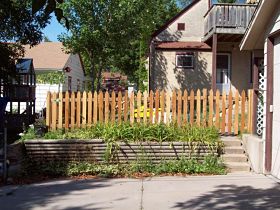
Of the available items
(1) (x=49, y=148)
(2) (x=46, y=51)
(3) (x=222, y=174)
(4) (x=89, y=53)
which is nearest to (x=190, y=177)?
(3) (x=222, y=174)

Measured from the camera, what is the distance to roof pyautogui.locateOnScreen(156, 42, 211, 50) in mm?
23734

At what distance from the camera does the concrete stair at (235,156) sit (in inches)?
379

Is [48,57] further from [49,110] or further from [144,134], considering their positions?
[144,134]

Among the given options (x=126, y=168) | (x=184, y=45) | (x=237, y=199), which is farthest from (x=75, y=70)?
(x=237, y=199)

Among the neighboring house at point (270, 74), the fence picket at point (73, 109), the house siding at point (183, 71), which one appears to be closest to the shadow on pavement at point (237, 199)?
the neighboring house at point (270, 74)

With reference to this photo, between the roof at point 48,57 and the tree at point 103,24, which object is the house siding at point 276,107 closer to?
Answer: the tree at point 103,24

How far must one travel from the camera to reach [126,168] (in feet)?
31.0

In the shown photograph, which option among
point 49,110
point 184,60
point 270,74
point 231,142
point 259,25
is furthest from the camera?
point 184,60

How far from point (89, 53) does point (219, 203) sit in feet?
55.3

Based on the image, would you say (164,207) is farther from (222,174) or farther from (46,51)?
(46,51)

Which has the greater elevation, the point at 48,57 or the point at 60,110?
the point at 48,57

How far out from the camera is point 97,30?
68.7 ft

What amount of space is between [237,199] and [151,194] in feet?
4.49

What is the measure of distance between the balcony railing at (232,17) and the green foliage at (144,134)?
1071 centimetres
